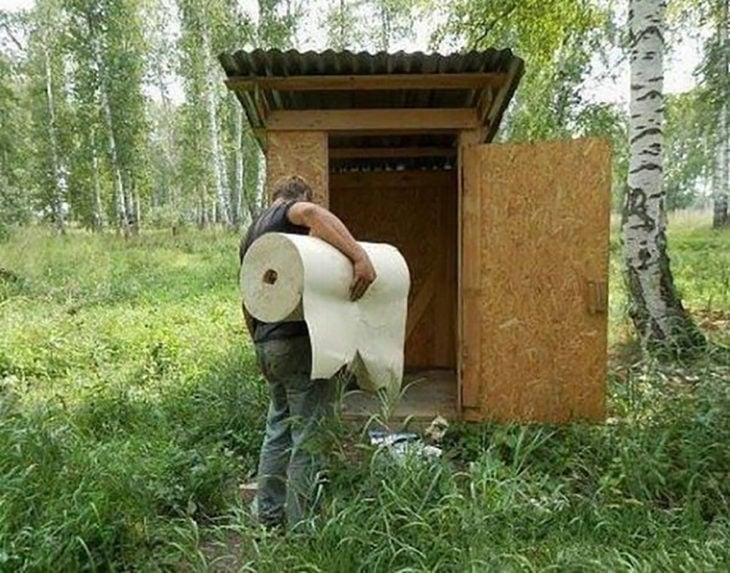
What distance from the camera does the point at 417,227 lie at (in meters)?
6.59

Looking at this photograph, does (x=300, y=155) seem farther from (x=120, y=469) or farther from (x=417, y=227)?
(x=120, y=469)

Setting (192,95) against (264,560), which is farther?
(192,95)

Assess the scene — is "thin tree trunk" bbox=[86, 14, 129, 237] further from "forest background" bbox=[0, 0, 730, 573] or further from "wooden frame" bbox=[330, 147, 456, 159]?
"wooden frame" bbox=[330, 147, 456, 159]

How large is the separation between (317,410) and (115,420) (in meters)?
2.19

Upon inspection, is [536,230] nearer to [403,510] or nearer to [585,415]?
[585,415]

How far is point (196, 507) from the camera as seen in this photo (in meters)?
3.36

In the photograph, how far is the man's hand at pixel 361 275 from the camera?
293 cm

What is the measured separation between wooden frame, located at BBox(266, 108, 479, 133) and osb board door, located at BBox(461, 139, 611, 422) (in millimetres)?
288

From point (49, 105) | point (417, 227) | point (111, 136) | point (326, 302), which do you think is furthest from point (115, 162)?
point (326, 302)

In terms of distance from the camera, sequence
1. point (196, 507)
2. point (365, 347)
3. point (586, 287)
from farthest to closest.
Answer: point (586, 287) → point (196, 507) → point (365, 347)

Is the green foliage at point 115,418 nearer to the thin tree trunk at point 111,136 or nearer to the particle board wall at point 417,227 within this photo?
→ the particle board wall at point 417,227

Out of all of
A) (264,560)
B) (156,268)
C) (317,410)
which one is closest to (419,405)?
(317,410)

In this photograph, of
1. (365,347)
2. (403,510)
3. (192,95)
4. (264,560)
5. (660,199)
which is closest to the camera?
(264,560)

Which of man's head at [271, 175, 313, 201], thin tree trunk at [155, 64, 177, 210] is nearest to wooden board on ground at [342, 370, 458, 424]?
man's head at [271, 175, 313, 201]
